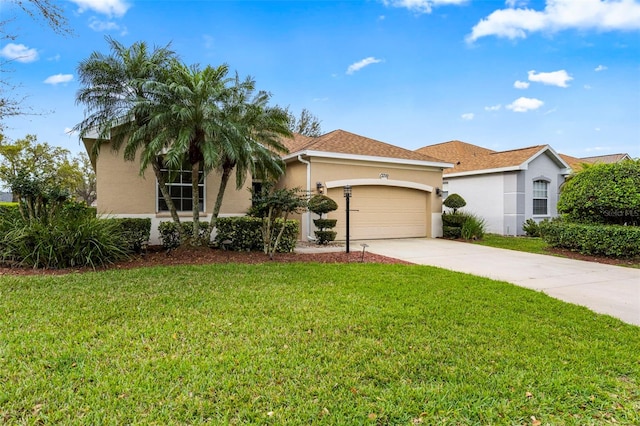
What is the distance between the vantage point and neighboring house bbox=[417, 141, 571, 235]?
16828mm

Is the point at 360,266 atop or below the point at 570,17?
below

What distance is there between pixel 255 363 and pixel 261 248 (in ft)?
22.3

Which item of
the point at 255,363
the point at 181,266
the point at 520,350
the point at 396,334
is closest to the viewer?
the point at 255,363

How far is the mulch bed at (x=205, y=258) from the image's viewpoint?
7.16 m

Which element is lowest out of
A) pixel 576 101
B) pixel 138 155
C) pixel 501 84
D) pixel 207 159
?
pixel 207 159

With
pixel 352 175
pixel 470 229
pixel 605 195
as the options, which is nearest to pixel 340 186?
pixel 352 175

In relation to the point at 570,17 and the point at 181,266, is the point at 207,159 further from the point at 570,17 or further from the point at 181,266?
the point at 570,17

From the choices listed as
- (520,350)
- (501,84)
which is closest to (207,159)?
(520,350)

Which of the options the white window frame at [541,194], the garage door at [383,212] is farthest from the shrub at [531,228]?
the garage door at [383,212]

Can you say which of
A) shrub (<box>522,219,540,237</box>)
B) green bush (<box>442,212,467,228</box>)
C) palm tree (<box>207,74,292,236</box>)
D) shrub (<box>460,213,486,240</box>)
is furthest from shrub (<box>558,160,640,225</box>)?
palm tree (<box>207,74,292,236</box>)

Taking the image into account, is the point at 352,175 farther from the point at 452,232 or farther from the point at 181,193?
the point at 181,193

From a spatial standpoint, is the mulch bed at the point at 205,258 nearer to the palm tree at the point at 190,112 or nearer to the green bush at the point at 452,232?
the palm tree at the point at 190,112

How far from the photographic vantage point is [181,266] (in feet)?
24.2

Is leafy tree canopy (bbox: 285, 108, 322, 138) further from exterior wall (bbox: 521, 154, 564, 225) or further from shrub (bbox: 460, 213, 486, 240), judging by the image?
shrub (bbox: 460, 213, 486, 240)
